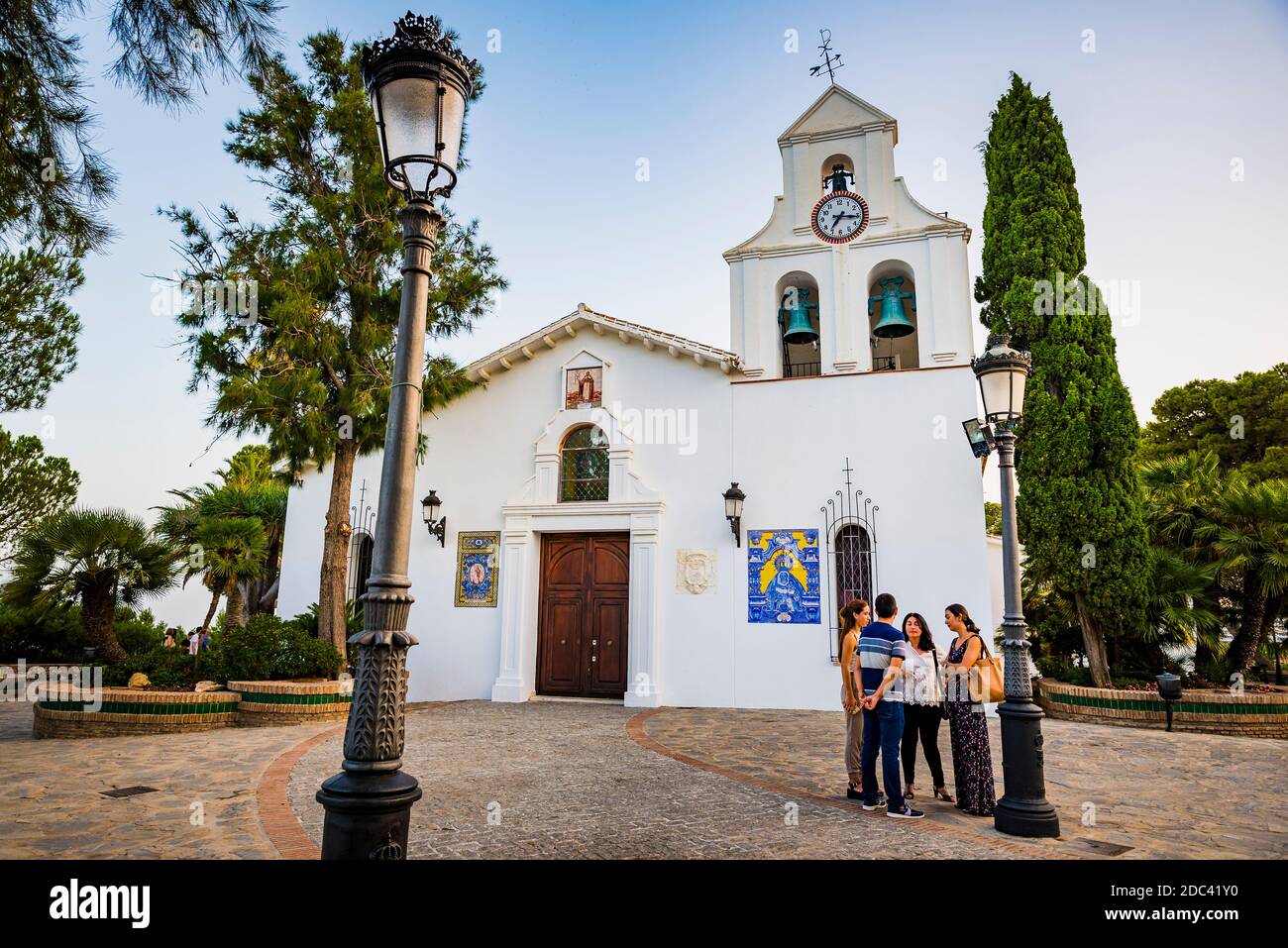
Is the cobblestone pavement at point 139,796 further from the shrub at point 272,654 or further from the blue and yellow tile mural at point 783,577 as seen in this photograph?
the blue and yellow tile mural at point 783,577

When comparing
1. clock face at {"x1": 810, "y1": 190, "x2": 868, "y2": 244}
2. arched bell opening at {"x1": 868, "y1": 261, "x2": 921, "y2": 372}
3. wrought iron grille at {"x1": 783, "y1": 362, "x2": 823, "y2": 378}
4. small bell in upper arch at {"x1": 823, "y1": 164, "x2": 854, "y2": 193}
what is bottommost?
wrought iron grille at {"x1": 783, "y1": 362, "x2": 823, "y2": 378}

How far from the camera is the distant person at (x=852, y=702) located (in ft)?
20.6

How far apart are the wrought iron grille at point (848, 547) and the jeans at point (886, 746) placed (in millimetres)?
6259

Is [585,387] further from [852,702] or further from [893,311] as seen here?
[852,702]

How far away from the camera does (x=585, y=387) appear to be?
14391mm

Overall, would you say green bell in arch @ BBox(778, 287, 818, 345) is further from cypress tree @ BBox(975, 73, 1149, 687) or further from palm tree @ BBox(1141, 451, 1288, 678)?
palm tree @ BBox(1141, 451, 1288, 678)

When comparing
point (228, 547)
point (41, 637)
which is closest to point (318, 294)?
point (228, 547)

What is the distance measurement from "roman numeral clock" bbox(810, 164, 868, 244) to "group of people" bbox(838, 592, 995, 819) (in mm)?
9028

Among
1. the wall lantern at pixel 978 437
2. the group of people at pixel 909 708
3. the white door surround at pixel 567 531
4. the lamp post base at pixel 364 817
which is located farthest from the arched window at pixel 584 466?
the lamp post base at pixel 364 817

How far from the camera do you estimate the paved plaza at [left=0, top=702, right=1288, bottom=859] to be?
4.88 m

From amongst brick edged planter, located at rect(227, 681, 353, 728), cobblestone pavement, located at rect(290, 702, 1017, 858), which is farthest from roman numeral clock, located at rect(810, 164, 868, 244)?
brick edged planter, located at rect(227, 681, 353, 728)

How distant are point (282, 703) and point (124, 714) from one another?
1.82 metres

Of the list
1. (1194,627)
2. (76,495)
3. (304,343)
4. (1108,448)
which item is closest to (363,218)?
(304,343)

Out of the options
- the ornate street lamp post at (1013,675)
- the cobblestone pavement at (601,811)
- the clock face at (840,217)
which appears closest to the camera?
the cobblestone pavement at (601,811)
